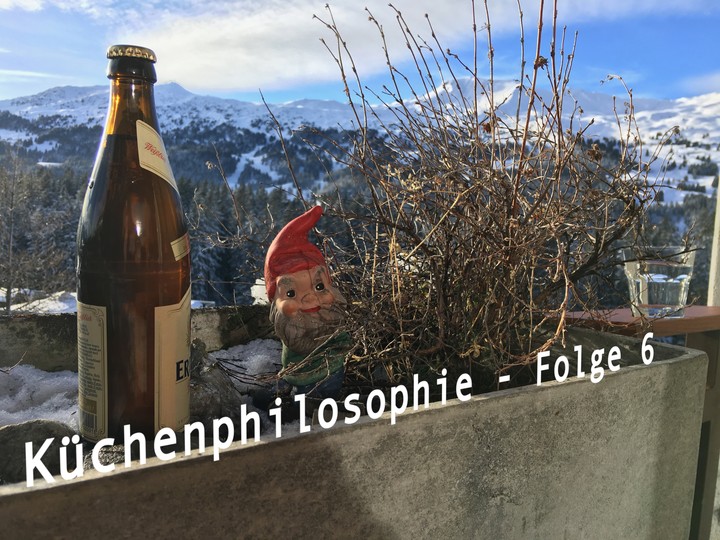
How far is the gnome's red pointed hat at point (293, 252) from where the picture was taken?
0.72m

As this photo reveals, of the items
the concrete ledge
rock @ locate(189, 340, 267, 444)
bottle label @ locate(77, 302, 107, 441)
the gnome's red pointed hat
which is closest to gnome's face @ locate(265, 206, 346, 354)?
the gnome's red pointed hat

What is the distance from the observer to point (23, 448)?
21.7 inches

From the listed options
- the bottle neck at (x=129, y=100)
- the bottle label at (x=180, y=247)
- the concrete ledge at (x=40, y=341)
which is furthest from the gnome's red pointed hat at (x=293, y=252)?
the concrete ledge at (x=40, y=341)

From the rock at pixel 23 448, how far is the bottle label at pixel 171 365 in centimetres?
10

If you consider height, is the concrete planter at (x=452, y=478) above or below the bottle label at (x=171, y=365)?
below

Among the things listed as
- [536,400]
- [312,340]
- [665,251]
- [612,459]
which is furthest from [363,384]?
[665,251]

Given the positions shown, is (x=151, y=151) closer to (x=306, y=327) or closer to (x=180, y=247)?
(x=180, y=247)

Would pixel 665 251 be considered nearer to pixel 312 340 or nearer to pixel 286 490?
pixel 312 340

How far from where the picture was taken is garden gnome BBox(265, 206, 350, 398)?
2.34 ft

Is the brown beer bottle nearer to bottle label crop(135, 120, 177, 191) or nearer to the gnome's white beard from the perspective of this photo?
bottle label crop(135, 120, 177, 191)

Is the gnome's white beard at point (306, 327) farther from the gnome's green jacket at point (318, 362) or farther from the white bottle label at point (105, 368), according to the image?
the white bottle label at point (105, 368)

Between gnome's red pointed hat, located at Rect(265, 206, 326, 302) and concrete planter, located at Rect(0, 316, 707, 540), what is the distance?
0.24 m

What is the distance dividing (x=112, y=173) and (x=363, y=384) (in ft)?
1.45

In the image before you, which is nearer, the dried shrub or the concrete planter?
the concrete planter
